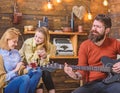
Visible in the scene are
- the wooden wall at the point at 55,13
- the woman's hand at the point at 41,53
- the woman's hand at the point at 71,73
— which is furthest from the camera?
the wooden wall at the point at 55,13

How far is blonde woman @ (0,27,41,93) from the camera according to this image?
3.04 metres

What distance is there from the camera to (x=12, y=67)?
3178 millimetres

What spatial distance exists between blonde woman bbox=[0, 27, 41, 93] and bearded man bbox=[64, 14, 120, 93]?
0.58 metres

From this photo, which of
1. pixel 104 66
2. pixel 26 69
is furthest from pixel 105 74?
pixel 26 69

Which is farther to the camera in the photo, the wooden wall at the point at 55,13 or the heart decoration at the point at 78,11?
the heart decoration at the point at 78,11

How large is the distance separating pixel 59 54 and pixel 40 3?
0.91 m

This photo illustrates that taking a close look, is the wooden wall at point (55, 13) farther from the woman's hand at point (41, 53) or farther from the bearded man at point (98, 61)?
the bearded man at point (98, 61)

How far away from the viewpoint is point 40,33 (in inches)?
150

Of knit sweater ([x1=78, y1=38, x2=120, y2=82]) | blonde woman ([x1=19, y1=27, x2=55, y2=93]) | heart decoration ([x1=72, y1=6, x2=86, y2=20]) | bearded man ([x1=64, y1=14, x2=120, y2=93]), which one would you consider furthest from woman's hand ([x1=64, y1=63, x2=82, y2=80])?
heart decoration ([x1=72, y1=6, x2=86, y2=20])

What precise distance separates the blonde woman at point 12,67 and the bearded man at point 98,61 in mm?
583

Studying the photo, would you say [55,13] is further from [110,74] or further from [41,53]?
[110,74]

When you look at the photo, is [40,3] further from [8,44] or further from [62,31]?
[8,44]

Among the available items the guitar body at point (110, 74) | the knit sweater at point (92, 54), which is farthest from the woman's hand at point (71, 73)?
the guitar body at point (110, 74)

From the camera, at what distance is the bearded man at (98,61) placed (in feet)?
9.63
